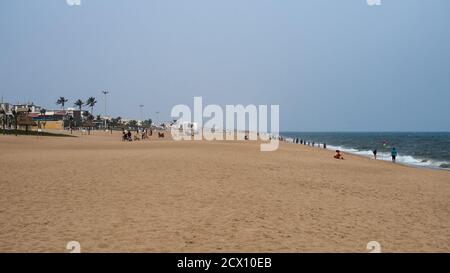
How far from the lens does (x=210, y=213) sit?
31.3ft

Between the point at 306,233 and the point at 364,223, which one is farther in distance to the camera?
the point at 364,223

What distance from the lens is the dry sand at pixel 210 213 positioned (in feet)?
23.5

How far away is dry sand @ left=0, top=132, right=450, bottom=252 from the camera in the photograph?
7152 mm

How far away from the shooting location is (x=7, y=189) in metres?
12.2
